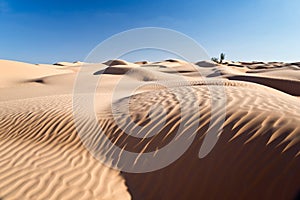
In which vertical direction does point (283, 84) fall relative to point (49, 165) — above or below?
below

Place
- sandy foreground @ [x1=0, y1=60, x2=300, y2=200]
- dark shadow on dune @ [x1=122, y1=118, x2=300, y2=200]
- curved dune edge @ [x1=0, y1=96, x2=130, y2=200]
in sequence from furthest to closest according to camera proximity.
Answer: curved dune edge @ [x1=0, y1=96, x2=130, y2=200] < sandy foreground @ [x1=0, y1=60, x2=300, y2=200] < dark shadow on dune @ [x1=122, y1=118, x2=300, y2=200]

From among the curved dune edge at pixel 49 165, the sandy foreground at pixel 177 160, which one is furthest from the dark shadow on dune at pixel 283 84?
the curved dune edge at pixel 49 165

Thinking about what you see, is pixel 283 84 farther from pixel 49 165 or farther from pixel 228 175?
pixel 49 165

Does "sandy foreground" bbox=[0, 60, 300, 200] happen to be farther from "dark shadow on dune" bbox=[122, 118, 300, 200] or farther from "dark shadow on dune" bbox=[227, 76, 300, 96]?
"dark shadow on dune" bbox=[227, 76, 300, 96]

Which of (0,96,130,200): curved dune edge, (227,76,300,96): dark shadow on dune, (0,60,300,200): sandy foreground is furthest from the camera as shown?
(227,76,300,96): dark shadow on dune

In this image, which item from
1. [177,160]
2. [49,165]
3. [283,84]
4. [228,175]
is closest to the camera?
[228,175]

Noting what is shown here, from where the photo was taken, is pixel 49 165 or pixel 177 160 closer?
pixel 177 160

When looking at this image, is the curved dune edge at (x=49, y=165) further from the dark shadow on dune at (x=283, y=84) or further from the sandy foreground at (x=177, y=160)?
the dark shadow on dune at (x=283, y=84)

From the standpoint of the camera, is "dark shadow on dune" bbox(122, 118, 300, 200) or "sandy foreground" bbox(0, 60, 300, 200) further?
"sandy foreground" bbox(0, 60, 300, 200)

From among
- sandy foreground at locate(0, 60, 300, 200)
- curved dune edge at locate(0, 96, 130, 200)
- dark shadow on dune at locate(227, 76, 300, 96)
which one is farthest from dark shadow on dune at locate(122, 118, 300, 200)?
dark shadow on dune at locate(227, 76, 300, 96)

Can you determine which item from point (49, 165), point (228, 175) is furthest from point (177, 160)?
point (49, 165)

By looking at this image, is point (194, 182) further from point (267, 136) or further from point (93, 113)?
point (93, 113)

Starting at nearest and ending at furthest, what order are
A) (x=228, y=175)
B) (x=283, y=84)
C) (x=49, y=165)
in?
(x=228, y=175) → (x=49, y=165) → (x=283, y=84)

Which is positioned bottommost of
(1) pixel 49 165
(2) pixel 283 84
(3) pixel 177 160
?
(2) pixel 283 84
